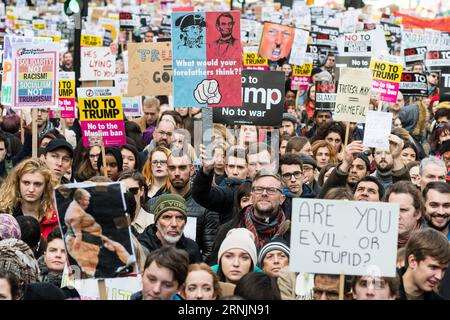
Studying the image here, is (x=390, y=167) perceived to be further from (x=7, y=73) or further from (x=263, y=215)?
(x=7, y=73)

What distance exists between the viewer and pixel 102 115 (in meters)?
11.7

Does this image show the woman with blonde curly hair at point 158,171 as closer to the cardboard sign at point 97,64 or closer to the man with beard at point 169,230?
the man with beard at point 169,230

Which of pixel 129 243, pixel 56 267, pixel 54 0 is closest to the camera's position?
pixel 129 243

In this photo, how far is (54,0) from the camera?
5394cm

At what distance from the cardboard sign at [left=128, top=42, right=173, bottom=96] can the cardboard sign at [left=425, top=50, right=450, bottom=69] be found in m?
4.74

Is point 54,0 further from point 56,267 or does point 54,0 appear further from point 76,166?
point 56,267

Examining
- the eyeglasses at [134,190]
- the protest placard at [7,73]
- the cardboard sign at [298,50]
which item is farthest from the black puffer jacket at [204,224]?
the cardboard sign at [298,50]

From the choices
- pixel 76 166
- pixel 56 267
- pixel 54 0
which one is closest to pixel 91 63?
pixel 76 166

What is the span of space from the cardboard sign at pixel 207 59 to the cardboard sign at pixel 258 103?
3.00 ft

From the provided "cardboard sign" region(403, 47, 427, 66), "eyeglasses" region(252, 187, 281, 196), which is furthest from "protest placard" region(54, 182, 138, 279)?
"cardboard sign" region(403, 47, 427, 66)

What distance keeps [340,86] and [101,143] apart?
8.87ft

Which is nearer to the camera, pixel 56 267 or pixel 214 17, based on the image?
pixel 56 267

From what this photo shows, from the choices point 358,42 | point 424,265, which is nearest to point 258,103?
point 424,265

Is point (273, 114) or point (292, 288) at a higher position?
point (273, 114)
